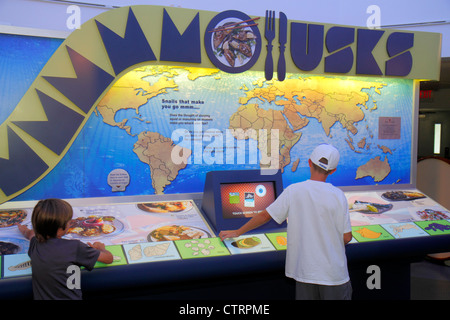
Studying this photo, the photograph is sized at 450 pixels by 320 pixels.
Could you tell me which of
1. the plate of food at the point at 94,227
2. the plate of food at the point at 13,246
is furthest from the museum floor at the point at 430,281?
the plate of food at the point at 13,246

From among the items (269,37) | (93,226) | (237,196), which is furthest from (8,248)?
(269,37)

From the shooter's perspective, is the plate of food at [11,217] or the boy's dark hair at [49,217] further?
the plate of food at [11,217]

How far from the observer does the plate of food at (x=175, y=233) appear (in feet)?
8.82

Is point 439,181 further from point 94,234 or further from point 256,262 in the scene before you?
point 94,234

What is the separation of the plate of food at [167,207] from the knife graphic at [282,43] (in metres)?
1.39

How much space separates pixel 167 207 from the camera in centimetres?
315

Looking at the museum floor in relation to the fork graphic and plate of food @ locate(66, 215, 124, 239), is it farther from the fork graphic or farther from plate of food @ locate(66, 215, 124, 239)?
plate of food @ locate(66, 215, 124, 239)

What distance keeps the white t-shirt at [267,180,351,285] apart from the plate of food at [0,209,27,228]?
6.37 feet

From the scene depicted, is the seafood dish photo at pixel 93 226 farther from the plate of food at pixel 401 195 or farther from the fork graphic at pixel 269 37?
the plate of food at pixel 401 195

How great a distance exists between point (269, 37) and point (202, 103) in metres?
0.82

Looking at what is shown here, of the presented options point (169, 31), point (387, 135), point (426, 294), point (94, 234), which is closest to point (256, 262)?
point (94, 234)

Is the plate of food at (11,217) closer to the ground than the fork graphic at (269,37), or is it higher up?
closer to the ground

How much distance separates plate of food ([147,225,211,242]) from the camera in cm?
269

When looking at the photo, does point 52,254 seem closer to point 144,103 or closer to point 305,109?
point 144,103
